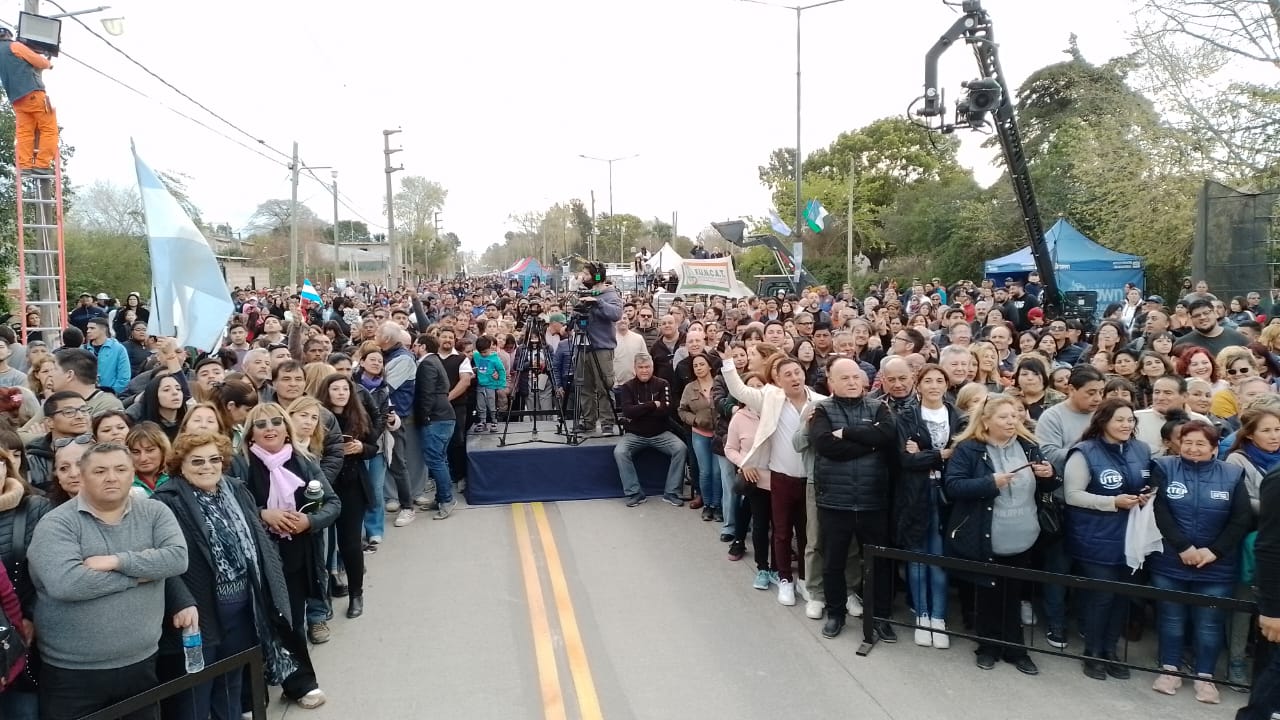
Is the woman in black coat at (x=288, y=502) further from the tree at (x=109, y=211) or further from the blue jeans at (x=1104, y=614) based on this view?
the tree at (x=109, y=211)

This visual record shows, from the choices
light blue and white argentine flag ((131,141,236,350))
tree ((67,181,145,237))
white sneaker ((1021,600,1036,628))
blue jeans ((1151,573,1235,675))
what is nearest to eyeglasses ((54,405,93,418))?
light blue and white argentine flag ((131,141,236,350))

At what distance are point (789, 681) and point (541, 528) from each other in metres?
3.63

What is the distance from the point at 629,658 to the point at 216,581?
2.53m

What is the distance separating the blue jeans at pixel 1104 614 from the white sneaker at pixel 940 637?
2.72 ft

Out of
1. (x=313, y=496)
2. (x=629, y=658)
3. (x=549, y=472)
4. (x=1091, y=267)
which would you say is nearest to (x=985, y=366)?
(x=629, y=658)

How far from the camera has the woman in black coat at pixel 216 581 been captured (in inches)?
160

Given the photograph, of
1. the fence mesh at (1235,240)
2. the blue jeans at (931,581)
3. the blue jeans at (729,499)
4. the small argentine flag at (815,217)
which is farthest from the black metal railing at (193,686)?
the small argentine flag at (815,217)

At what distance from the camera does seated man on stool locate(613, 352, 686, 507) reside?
8812 millimetres

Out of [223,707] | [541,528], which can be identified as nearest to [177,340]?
[541,528]

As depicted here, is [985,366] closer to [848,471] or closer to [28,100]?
[848,471]

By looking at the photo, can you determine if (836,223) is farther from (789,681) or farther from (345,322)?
(789,681)

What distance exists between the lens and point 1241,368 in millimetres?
6750

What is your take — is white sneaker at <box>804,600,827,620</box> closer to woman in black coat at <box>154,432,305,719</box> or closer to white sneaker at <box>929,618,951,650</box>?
white sneaker at <box>929,618,951,650</box>

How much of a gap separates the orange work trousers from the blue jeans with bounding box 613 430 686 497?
6897mm
